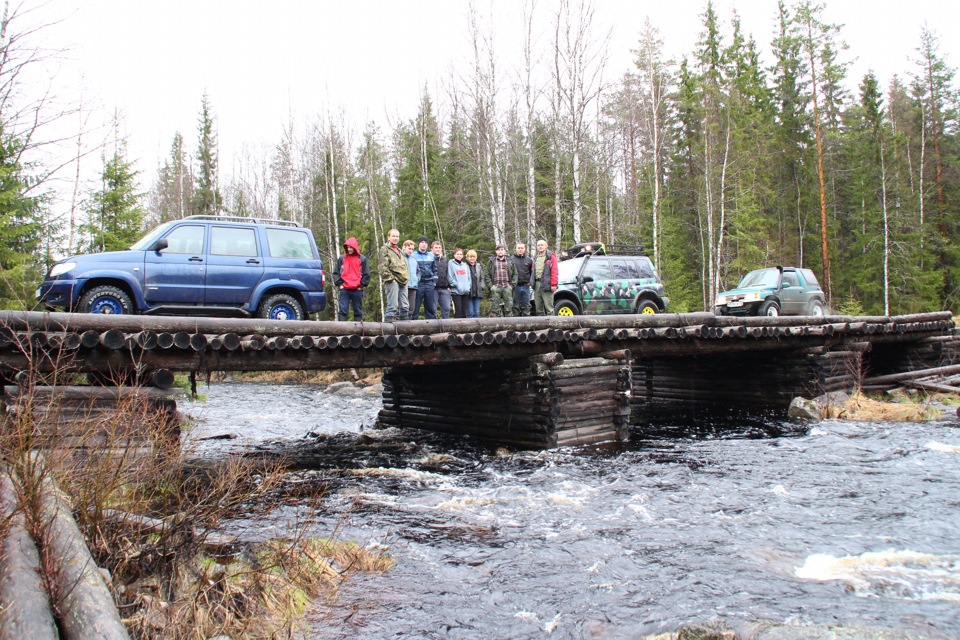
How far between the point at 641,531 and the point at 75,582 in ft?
17.5

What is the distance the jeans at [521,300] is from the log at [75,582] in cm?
1064

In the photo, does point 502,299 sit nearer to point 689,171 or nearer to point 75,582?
point 75,582

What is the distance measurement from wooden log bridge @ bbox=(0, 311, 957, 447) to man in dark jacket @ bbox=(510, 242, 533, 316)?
2.00 metres

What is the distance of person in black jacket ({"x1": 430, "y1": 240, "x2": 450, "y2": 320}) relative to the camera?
43.1ft

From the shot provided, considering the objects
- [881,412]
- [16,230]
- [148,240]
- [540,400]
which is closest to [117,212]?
[16,230]

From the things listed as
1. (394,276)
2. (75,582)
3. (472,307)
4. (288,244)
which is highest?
(288,244)

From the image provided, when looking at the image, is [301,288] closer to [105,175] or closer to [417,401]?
[417,401]

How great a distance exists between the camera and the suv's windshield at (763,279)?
20.2 metres

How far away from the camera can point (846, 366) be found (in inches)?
635

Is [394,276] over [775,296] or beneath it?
over

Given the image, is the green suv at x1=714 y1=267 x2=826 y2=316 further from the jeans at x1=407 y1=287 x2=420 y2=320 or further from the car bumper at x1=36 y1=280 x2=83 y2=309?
the car bumper at x1=36 y1=280 x2=83 y2=309

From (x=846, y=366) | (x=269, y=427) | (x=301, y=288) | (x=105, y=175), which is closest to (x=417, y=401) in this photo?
(x=269, y=427)

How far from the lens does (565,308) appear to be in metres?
15.8

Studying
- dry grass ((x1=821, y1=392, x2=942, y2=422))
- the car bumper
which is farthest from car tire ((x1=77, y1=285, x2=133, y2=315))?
dry grass ((x1=821, y1=392, x2=942, y2=422))
